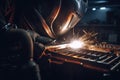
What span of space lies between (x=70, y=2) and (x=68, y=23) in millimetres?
543

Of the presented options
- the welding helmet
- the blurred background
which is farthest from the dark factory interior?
the blurred background

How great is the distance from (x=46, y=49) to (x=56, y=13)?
3.05 feet

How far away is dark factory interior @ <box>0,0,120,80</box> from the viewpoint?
3.24 meters

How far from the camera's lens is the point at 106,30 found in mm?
6383

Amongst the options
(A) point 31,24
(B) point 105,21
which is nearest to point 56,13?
(A) point 31,24

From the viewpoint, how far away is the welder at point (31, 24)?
350 centimetres

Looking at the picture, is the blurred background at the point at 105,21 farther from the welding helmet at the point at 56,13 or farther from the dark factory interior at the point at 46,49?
the welding helmet at the point at 56,13

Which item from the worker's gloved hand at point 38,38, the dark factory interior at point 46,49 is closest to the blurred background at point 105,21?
the dark factory interior at point 46,49

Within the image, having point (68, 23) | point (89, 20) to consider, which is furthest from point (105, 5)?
point (68, 23)

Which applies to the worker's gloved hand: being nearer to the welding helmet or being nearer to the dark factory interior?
the dark factory interior

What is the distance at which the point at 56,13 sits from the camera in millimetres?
4336

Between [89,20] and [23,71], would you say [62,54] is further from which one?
[89,20]

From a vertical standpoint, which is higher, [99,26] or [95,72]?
[99,26]

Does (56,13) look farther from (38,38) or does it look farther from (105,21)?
(105,21)
